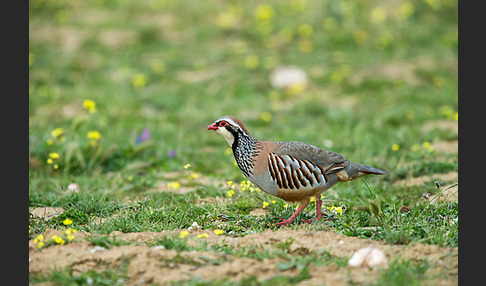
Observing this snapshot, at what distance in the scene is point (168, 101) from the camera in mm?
10445

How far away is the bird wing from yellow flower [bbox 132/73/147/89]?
20.3 feet

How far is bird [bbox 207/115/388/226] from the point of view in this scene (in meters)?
5.20

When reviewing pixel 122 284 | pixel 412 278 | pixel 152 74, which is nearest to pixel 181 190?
pixel 122 284

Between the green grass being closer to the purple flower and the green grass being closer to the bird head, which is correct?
the purple flower

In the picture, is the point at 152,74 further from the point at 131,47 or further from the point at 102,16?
the point at 102,16

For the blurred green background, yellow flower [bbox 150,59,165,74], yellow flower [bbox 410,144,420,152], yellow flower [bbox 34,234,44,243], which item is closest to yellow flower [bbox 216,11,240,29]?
the blurred green background

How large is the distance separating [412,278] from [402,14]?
1052cm

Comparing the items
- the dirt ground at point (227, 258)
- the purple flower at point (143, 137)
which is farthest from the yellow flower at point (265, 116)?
the dirt ground at point (227, 258)

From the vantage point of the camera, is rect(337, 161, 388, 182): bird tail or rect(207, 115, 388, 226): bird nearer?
rect(207, 115, 388, 226): bird

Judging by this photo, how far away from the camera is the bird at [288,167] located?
5.20 m

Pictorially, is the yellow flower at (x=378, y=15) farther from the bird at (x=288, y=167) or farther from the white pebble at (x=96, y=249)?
the white pebble at (x=96, y=249)

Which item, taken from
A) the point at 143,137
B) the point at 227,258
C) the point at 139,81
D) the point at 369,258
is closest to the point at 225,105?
the point at 139,81

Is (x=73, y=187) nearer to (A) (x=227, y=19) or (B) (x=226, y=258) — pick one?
(B) (x=226, y=258)

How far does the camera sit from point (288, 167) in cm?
521
